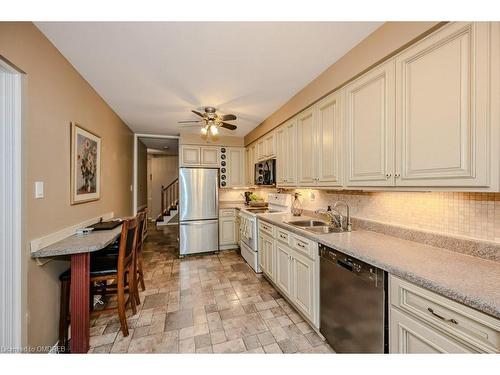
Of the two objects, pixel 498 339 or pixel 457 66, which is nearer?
pixel 498 339

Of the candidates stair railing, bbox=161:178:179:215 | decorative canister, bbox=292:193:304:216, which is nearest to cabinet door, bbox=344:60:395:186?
decorative canister, bbox=292:193:304:216

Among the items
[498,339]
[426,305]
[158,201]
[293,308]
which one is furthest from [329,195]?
[158,201]

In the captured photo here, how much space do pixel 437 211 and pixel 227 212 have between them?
347 cm

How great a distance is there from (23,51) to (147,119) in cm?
227

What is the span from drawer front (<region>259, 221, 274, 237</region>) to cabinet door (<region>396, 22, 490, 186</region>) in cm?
160

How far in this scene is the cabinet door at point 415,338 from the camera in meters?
0.95

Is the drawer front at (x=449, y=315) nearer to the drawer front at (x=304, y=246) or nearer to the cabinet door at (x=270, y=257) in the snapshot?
the drawer front at (x=304, y=246)

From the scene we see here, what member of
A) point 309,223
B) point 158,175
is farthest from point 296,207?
point 158,175

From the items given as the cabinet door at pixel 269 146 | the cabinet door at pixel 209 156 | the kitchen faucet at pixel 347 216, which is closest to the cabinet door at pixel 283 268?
the kitchen faucet at pixel 347 216

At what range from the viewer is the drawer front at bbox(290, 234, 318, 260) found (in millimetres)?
1838

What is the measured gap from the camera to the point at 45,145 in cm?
157

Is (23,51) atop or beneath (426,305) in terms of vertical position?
atop

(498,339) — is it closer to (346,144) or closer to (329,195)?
(346,144)
